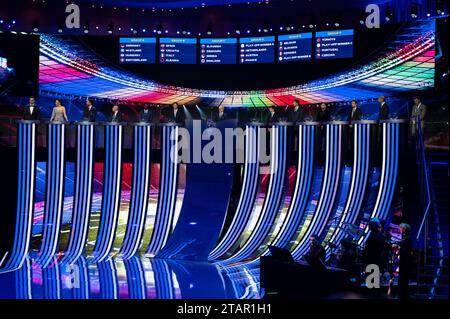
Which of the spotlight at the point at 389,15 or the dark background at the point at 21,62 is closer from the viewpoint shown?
the spotlight at the point at 389,15

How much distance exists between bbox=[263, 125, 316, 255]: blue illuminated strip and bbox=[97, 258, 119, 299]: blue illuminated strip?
233 centimetres

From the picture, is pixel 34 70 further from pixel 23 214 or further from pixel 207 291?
pixel 207 291

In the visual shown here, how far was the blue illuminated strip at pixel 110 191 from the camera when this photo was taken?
10.6 metres

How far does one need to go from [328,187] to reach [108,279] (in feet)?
11.5

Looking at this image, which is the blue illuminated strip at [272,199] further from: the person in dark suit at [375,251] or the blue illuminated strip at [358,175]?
the person in dark suit at [375,251]

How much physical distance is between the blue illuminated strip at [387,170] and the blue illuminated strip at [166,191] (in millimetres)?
2957

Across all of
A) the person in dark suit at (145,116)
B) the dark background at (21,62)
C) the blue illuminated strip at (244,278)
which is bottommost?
the blue illuminated strip at (244,278)

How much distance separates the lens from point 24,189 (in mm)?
10320

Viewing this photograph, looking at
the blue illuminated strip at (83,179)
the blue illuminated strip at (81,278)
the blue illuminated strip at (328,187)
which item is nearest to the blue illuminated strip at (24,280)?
the blue illuminated strip at (81,278)

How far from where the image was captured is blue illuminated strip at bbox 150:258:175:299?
8.16 m

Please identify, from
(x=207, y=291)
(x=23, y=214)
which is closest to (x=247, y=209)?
(x=207, y=291)

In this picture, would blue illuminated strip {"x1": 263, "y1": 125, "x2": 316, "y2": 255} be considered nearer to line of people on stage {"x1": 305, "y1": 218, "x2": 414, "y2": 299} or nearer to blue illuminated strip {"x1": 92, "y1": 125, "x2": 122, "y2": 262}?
line of people on stage {"x1": 305, "y1": 218, "x2": 414, "y2": 299}

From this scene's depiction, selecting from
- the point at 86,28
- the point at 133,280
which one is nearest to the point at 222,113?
the point at 86,28

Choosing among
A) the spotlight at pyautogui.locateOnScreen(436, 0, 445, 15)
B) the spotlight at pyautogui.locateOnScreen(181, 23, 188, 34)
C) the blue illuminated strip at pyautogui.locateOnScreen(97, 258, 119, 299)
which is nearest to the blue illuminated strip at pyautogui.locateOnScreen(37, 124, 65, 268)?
the blue illuminated strip at pyautogui.locateOnScreen(97, 258, 119, 299)
